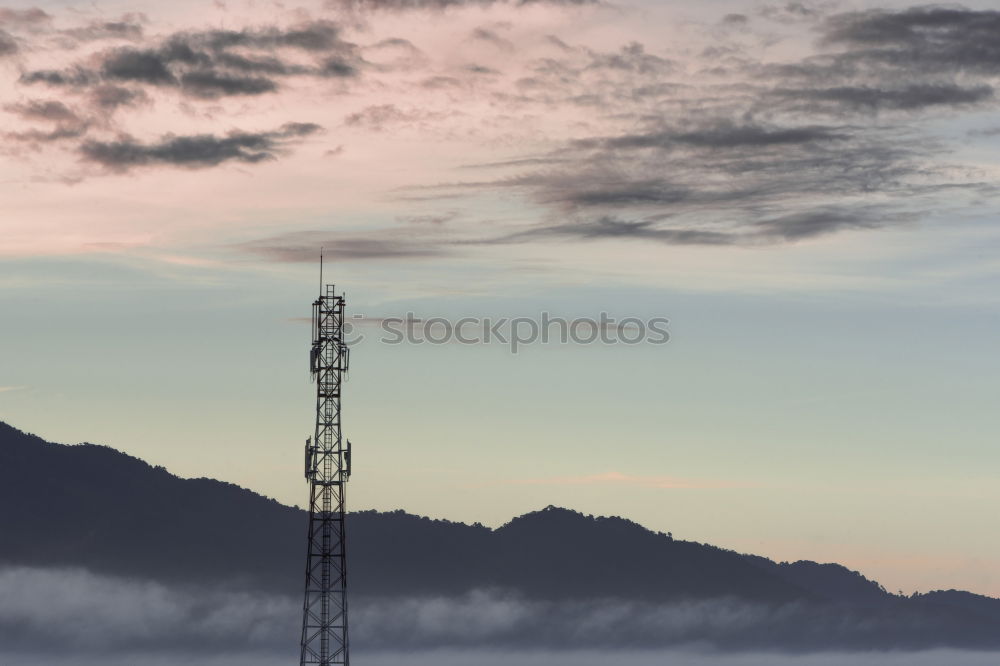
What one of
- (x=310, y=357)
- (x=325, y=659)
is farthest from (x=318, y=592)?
(x=310, y=357)

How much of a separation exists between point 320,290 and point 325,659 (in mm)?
24903

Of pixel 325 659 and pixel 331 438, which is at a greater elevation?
pixel 331 438

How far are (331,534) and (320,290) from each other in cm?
1647

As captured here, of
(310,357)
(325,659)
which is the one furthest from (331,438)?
(325,659)

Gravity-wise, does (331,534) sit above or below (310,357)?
below

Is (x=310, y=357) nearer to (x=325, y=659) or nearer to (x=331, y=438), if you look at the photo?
(x=331, y=438)

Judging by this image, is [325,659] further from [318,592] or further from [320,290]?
[320,290]

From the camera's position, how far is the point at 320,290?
11119cm

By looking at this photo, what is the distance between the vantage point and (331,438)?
11144 centimetres

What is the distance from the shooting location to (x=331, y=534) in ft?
357

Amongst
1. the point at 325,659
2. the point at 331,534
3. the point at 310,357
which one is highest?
the point at 310,357

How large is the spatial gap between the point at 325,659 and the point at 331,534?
8.76m

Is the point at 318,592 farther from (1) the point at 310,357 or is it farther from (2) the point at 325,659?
(1) the point at 310,357

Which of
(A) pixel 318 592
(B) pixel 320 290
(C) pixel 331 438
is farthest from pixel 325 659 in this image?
(B) pixel 320 290
